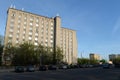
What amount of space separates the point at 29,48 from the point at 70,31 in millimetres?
54401

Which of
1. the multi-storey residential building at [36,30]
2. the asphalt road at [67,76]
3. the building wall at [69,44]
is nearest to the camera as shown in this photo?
the asphalt road at [67,76]

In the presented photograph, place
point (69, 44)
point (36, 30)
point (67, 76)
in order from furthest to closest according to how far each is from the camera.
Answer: point (69, 44) → point (36, 30) → point (67, 76)

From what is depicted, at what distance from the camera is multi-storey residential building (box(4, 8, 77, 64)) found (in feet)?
316

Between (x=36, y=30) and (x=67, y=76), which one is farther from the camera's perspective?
(x=36, y=30)

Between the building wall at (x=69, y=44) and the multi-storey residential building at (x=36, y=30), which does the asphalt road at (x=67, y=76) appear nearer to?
the multi-storey residential building at (x=36, y=30)

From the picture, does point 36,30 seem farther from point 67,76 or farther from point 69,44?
point 67,76

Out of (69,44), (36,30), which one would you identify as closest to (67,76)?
(36,30)

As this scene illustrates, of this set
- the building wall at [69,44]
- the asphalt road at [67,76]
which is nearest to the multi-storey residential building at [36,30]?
the building wall at [69,44]

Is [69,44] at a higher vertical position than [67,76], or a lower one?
higher

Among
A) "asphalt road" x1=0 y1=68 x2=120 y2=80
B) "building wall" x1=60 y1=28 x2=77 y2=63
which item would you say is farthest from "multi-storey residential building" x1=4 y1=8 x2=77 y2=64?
"asphalt road" x1=0 y1=68 x2=120 y2=80

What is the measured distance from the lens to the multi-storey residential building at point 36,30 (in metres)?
96.3

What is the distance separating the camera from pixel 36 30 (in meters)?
105

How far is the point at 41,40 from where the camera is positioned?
350 feet

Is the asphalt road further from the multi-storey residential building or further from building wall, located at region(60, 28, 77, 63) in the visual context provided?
building wall, located at region(60, 28, 77, 63)
